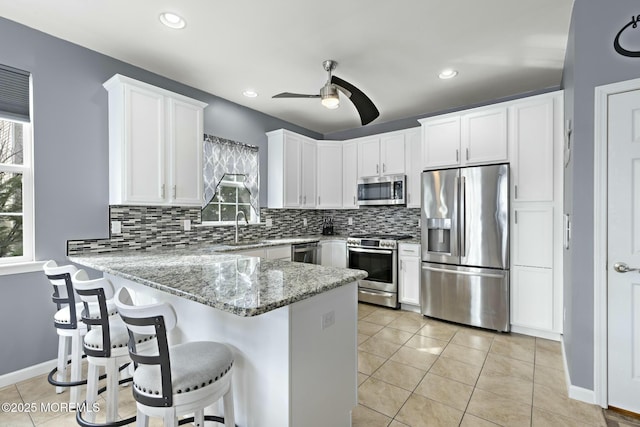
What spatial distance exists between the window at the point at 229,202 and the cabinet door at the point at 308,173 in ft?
2.93

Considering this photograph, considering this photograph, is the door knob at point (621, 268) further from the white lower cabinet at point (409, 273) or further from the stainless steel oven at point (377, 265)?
the stainless steel oven at point (377, 265)

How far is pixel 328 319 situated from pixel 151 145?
93.1 inches

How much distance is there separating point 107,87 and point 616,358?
176 inches

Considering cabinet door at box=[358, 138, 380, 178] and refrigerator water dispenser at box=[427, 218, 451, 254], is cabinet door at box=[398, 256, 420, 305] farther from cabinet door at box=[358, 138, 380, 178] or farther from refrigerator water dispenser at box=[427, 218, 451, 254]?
cabinet door at box=[358, 138, 380, 178]

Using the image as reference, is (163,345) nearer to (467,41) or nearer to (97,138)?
(97,138)

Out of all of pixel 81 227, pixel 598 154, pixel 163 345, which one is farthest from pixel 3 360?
pixel 598 154

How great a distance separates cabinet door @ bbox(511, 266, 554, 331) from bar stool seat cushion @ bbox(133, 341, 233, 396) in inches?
123

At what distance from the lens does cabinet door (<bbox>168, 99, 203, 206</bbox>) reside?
2973 millimetres

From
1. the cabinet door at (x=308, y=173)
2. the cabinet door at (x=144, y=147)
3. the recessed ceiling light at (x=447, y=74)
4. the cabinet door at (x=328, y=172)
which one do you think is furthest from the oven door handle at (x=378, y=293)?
the cabinet door at (x=144, y=147)

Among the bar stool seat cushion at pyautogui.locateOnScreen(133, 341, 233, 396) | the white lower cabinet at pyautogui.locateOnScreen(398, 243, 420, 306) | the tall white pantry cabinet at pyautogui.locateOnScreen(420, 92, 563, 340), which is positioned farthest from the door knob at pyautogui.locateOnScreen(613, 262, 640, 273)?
the bar stool seat cushion at pyautogui.locateOnScreen(133, 341, 233, 396)

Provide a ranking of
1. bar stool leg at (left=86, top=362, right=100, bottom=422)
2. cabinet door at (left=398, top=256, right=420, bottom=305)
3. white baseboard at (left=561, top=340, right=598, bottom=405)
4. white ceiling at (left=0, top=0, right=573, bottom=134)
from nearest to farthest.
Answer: bar stool leg at (left=86, top=362, right=100, bottom=422) < white baseboard at (left=561, top=340, right=598, bottom=405) < white ceiling at (left=0, top=0, right=573, bottom=134) < cabinet door at (left=398, top=256, right=420, bottom=305)

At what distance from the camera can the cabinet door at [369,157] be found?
459 cm

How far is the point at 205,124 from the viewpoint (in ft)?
12.0

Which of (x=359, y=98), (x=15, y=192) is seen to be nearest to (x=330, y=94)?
(x=359, y=98)
